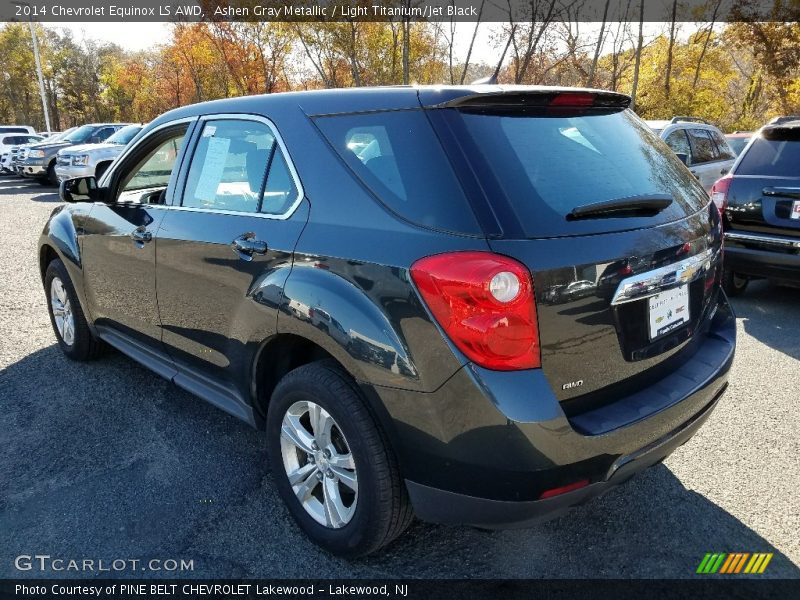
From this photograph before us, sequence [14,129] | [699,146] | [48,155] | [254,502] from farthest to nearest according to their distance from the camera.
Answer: [14,129] < [48,155] < [699,146] < [254,502]

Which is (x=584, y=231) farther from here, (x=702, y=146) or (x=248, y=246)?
(x=702, y=146)

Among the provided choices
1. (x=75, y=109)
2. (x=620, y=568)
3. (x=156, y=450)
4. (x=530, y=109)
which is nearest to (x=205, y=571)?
(x=156, y=450)

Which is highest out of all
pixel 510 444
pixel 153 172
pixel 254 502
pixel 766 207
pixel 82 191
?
pixel 153 172

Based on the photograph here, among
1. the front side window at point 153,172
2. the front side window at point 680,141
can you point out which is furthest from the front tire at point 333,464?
the front side window at point 680,141

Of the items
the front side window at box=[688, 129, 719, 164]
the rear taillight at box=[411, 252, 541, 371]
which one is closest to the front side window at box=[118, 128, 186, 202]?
the rear taillight at box=[411, 252, 541, 371]

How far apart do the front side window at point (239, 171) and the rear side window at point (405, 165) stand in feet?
1.05

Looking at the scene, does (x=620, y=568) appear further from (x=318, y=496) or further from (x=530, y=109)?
(x=530, y=109)

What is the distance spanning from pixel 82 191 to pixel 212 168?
132cm

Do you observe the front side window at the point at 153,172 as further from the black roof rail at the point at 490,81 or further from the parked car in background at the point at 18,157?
the parked car in background at the point at 18,157

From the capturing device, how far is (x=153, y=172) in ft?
12.1

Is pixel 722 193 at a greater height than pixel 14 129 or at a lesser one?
lesser

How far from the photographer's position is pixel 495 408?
1795mm

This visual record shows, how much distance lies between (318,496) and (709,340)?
70.9 inches

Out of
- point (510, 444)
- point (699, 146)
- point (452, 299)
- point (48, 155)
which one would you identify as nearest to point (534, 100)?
point (452, 299)
